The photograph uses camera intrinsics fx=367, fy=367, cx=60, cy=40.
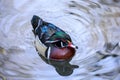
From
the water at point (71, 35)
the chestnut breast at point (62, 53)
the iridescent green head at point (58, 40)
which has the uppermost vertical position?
the iridescent green head at point (58, 40)

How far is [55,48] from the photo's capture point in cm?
107

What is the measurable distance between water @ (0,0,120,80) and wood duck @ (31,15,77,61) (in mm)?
34

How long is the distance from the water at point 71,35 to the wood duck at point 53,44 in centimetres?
3

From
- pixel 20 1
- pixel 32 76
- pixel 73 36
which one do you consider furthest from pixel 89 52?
pixel 20 1

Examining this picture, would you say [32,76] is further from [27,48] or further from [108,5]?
[108,5]

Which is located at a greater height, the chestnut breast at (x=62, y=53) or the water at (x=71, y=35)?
the chestnut breast at (x=62, y=53)

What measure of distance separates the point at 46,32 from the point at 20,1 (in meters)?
0.38

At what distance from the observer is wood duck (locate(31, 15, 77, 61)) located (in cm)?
107

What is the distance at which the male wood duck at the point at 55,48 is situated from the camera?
1.07 meters

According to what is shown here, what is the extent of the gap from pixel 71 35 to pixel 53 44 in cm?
18

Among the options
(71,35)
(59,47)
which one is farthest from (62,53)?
(71,35)

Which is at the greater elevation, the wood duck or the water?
the wood duck

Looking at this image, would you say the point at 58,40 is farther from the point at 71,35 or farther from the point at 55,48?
the point at 71,35

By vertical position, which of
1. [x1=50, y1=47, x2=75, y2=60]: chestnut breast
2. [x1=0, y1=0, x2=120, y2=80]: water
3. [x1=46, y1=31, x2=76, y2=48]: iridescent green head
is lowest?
[x1=0, y1=0, x2=120, y2=80]: water
